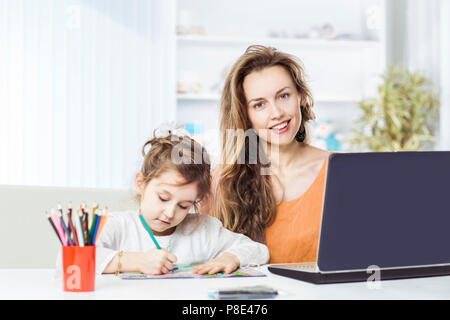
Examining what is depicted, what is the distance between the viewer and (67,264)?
896mm

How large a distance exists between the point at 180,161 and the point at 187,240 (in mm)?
211

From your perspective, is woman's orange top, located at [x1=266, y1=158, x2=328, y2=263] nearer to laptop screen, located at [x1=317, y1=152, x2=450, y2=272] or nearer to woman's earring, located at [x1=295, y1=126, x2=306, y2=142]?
woman's earring, located at [x1=295, y1=126, x2=306, y2=142]

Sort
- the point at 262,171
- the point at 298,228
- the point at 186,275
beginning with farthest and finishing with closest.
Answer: the point at 262,171
the point at 298,228
the point at 186,275

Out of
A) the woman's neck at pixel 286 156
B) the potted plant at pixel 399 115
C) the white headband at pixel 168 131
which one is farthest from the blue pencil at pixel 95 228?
the potted plant at pixel 399 115

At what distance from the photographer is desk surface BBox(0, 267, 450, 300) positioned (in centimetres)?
86

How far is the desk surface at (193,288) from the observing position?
0.86m

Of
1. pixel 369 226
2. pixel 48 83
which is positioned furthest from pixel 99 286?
pixel 48 83

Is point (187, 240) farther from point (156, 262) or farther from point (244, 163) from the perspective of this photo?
point (244, 163)

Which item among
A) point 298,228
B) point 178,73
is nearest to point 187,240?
point 298,228

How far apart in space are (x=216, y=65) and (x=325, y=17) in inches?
36.6

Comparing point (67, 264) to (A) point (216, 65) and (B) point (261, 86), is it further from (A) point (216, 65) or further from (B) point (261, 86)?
(A) point (216, 65)

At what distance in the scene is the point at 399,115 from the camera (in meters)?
3.62

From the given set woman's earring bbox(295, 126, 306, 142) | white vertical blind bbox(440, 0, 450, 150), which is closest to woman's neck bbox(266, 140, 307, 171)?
woman's earring bbox(295, 126, 306, 142)

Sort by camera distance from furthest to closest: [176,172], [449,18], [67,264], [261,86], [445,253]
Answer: [449,18], [261,86], [176,172], [445,253], [67,264]
